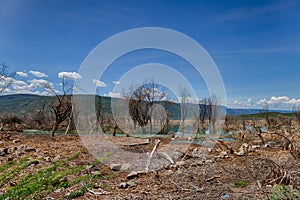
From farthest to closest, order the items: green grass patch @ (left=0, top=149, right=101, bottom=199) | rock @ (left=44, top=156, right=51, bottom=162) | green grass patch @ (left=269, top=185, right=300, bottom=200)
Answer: rock @ (left=44, top=156, right=51, bottom=162)
green grass patch @ (left=0, top=149, right=101, bottom=199)
green grass patch @ (left=269, top=185, right=300, bottom=200)

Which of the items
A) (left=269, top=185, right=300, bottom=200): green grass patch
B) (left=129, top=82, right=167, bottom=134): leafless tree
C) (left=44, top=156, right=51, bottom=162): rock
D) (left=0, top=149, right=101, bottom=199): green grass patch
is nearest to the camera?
(left=269, top=185, right=300, bottom=200): green grass patch

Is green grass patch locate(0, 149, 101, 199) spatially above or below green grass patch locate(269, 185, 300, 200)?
below

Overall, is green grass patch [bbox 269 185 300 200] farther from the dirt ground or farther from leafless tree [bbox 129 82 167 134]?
leafless tree [bbox 129 82 167 134]

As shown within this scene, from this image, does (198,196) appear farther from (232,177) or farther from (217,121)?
(217,121)

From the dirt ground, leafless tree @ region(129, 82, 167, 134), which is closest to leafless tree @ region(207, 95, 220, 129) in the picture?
leafless tree @ region(129, 82, 167, 134)

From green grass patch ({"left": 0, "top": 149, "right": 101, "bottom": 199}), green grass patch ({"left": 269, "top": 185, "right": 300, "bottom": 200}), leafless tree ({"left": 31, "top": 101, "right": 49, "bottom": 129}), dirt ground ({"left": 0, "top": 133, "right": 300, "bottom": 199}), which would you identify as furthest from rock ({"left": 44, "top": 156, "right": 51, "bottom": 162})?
leafless tree ({"left": 31, "top": 101, "right": 49, "bottom": 129})

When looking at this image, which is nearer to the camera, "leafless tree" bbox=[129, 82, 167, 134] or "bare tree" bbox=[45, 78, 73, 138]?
"bare tree" bbox=[45, 78, 73, 138]

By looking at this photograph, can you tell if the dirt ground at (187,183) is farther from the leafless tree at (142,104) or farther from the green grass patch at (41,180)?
the leafless tree at (142,104)

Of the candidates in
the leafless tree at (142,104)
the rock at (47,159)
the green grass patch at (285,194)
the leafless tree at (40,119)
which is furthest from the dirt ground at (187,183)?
the leafless tree at (40,119)

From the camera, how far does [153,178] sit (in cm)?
554

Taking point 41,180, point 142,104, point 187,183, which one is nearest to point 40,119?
point 142,104

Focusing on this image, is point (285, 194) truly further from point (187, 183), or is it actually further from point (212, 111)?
point (212, 111)

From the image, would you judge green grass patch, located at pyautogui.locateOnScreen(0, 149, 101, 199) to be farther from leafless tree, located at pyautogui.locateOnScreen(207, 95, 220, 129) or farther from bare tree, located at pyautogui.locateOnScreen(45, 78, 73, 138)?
leafless tree, located at pyautogui.locateOnScreen(207, 95, 220, 129)

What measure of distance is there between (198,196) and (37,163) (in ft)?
15.6
